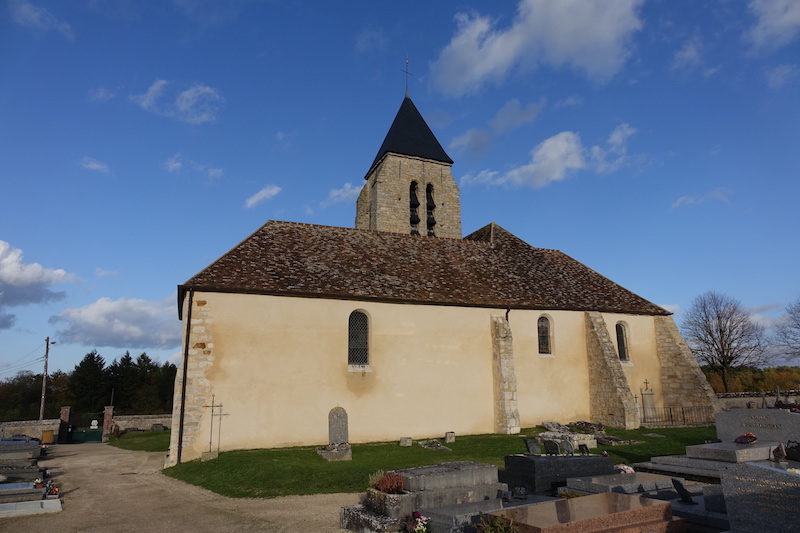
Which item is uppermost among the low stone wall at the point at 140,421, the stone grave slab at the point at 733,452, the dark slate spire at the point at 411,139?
the dark slate spire at the point at 411,139

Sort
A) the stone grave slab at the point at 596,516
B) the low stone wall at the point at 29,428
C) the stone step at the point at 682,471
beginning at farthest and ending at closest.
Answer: the low stone wall at the point at 29,428 → the stone step at the point at 682,471 → the stone grave slab at the point at 596,516

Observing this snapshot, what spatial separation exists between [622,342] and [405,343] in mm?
11505

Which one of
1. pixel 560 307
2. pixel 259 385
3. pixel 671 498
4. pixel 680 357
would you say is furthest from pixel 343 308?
pixel 680 357

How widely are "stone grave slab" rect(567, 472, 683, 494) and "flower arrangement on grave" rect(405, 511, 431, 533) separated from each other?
120 inches

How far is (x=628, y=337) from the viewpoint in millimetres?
23203

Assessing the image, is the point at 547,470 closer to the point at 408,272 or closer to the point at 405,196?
the point at 408,272

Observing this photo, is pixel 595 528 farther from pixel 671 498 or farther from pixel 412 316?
pixel 412 316

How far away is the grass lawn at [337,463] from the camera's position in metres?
11.2

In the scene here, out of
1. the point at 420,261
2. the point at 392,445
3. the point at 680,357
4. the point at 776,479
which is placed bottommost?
the point at 392,445

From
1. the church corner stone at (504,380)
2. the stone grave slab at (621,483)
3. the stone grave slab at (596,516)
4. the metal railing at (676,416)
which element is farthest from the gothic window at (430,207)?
the stone grave slab at (596,516)

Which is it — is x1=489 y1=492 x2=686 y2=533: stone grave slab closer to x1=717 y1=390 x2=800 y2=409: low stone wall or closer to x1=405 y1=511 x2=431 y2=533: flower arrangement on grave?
x1=405 y1=511 x2=431 y2=533: flower arrangement on grave

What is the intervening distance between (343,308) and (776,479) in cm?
1401

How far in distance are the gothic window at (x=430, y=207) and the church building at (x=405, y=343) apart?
4.59 m

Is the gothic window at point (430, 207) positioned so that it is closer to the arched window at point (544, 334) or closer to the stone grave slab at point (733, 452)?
the arched window at point (544, 334)
